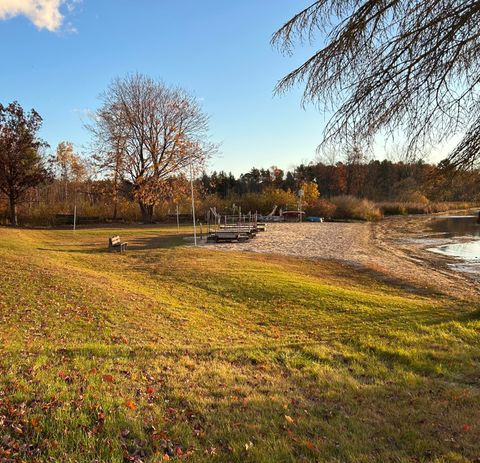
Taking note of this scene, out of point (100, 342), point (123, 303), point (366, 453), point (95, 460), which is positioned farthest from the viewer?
point (123, 303)

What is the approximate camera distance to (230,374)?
457 centimetres

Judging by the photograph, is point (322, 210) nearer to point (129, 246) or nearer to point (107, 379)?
point (129, 246)

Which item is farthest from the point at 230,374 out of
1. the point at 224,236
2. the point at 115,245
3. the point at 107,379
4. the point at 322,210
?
the point at 322,210

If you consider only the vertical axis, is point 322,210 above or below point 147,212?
below

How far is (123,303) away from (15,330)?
221cm

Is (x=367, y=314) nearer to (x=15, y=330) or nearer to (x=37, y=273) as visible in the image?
(x=15, y=330)

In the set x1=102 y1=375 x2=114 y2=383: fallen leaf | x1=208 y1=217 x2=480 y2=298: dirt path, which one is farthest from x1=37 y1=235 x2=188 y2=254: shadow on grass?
x1=102 y1=375 x2=114 y2=383: fallen leaf

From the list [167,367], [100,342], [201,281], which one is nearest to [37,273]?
[201,281]

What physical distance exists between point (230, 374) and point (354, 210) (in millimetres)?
42445

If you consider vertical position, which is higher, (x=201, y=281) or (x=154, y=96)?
(x=154, y=96)

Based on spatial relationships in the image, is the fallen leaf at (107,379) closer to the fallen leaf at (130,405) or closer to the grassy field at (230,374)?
the grassy field at (230,374)

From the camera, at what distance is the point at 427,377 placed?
4898 mm

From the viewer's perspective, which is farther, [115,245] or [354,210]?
[354,210]

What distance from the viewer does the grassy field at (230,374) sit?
2.96 metres
